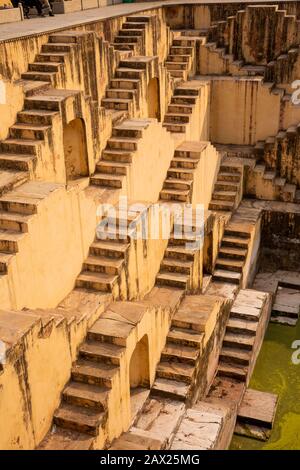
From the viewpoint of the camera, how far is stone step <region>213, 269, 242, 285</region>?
36.3 feet

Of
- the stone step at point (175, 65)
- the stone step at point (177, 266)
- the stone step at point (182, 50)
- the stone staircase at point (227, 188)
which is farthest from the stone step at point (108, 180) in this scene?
the stone step at point (182, 50)

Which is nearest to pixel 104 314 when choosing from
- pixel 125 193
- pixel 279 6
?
pixel 125 193

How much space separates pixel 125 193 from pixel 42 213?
268 centimetres

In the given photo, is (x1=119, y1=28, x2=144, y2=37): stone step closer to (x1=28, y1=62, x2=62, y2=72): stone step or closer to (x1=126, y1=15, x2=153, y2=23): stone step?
(x1=126, y1=15, x2=153, y2=23): stone step

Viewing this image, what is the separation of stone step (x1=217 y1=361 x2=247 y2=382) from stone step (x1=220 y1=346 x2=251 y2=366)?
0.09m

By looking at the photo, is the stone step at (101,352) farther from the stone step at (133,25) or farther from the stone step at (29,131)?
the stone step at (133,25)

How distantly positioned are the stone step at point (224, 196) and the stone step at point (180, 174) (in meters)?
1.85

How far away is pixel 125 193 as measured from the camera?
29.8 ft

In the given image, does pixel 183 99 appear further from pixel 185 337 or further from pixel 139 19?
pixel 185 337

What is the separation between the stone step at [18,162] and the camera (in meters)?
7.36

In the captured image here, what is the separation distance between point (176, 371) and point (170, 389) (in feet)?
1.02

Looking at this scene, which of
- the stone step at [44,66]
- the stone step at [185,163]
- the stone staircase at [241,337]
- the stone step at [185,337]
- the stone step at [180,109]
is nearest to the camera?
the stone step at [185,337]

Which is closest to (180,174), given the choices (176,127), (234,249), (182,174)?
(182,174)

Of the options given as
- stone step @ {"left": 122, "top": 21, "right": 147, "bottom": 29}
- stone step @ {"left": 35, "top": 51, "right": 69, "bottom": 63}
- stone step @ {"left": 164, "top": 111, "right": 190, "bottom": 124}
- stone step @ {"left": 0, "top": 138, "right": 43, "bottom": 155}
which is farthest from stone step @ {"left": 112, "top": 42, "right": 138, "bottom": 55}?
stone step @ {"left": 0, "top": 138, "right": 43, "bottom": 155}
